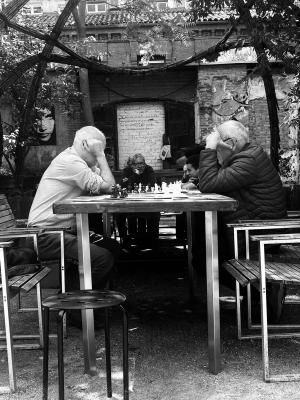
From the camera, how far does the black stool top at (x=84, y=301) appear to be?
2348 mm

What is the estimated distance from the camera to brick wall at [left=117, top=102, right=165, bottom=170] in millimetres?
18094

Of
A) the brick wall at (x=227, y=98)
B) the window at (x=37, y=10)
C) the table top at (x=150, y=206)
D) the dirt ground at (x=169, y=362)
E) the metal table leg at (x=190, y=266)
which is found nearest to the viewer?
the dirt ground at (x=169, y=362)

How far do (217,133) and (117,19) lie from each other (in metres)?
15.4

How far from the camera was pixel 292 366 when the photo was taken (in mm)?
3236

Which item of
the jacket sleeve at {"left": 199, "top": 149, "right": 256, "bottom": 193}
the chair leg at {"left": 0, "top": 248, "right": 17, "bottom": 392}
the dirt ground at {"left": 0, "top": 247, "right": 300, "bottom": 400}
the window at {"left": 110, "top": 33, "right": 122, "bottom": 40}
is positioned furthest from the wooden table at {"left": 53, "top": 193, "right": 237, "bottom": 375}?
the window at {"left": 110, "top": 33, "right": 122, "bottom": 40}

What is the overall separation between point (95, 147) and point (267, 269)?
6.10ft

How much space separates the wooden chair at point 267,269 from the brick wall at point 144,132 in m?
13.9

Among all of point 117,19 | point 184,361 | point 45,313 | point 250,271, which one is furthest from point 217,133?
point 117,19

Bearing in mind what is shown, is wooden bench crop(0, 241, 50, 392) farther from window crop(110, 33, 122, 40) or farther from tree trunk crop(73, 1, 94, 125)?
window crop(110, 33, 122, 40)

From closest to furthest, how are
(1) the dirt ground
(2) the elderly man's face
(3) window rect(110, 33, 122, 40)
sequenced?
(1) the dirt ground → (2) the elderly man's face → (3) window rect(110, 33, 122, 40)

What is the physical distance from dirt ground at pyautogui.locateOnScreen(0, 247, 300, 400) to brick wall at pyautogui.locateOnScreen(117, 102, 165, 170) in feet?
44.2

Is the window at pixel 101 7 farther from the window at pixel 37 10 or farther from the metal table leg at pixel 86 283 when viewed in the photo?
the metal table leg at pixel 86 283

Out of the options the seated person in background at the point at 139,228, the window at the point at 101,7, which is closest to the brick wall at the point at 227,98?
the window at the point at 101,7

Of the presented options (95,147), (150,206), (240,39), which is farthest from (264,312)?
(240,39)
